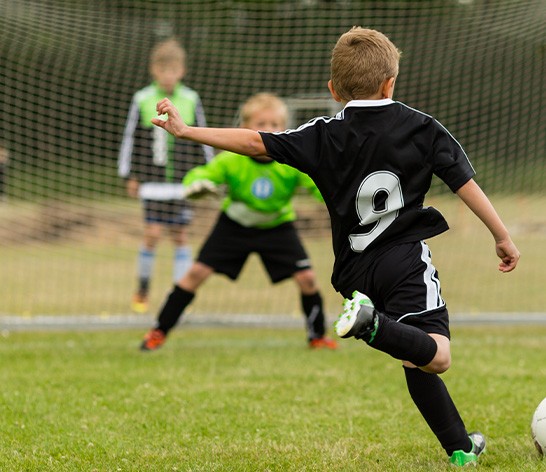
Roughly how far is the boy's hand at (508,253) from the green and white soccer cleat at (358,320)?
518 millimetres

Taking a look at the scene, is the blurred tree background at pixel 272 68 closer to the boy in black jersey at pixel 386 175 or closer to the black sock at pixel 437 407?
the boy in black jersey at pixel 386 175

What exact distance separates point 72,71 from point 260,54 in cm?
152

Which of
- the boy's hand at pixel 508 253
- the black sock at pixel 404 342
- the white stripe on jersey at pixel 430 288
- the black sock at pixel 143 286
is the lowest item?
the black sock at pixel 143 286

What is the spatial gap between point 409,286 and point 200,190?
2093 mm

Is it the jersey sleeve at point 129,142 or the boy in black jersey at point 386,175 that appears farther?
the jersey sleeve at point 129,142

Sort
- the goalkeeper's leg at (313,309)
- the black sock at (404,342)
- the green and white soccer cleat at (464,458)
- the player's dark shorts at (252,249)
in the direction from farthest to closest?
the goalkeeper's leg at (313,309), the player's dark shorts at (252,249), the green and white soccer cleat at (464,458), the black sock at (404,342)

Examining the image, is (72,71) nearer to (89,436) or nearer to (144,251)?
(144,251)

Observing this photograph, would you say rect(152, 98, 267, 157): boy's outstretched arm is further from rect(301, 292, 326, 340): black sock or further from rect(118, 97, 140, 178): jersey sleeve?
rect(118, 97, 140, 178): jersey sleeve

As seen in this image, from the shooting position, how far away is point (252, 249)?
5.63m

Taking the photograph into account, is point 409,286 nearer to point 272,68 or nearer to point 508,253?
point 508,253

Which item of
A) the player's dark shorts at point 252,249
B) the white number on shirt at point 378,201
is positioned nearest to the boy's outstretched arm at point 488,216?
the white number on shirt at point 378,201

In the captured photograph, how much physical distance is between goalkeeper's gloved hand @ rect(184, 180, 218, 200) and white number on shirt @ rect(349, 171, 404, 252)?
193 centimetres

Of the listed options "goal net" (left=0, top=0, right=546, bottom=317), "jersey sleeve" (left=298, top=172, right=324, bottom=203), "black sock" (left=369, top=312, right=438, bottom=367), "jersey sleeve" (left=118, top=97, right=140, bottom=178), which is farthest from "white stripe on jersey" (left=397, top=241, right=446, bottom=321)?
"goal net" (left=0, top=0, right=546, bottom=317)

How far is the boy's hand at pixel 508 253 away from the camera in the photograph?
9.82 ft
